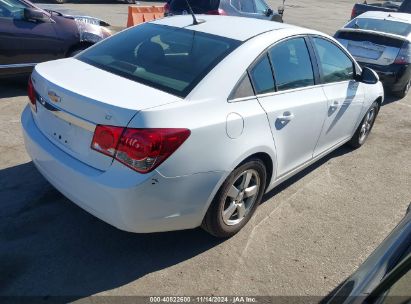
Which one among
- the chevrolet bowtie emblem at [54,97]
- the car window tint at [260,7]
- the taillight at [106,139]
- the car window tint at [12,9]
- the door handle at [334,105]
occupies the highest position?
the chevrolet bowtie emblem at [54,97]

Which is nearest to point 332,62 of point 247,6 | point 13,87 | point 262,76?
point 262,76

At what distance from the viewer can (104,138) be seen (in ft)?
8.59

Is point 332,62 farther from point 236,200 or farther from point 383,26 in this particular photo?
point 383,26

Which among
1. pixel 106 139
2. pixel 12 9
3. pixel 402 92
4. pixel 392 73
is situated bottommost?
pixel 402 92

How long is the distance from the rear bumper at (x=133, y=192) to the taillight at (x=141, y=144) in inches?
2.5

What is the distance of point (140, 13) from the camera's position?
12.6 meters

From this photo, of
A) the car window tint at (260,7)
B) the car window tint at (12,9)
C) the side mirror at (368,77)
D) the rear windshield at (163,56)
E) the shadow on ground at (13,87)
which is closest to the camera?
the rear windshield at (163,56)

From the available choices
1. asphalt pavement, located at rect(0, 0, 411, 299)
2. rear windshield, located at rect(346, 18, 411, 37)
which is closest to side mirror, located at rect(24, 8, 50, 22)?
asphalt pavement, located at rect(0, 0, 411, 299)

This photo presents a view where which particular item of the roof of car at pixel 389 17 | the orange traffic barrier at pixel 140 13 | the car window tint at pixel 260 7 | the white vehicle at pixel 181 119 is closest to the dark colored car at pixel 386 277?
the white vehicle at pixel 181 119

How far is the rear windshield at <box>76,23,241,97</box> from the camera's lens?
3.00 metres

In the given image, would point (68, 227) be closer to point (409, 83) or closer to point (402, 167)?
point (402, 167)

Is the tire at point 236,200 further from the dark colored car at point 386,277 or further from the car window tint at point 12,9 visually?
the car window tint at point 12,9

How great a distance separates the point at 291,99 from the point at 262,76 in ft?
1.29

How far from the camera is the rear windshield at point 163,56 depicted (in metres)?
3.00
